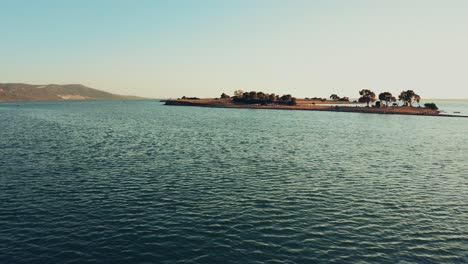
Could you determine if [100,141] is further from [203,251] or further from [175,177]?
[203,251]

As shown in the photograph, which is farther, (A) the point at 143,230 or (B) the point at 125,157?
(B) the point at 125,157

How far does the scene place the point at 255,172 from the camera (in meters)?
50.4

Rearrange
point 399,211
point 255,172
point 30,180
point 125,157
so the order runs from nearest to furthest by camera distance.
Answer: point 399,211 → point 30,180 → point 255,172 → point 125,157

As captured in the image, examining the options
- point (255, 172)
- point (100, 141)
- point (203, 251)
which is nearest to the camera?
point (203, 251)

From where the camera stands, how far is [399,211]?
34281mm

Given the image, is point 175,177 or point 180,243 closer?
point 180,243

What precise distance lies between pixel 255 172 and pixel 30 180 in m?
30.8

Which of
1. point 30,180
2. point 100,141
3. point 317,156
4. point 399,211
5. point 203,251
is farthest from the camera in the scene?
point 100,141

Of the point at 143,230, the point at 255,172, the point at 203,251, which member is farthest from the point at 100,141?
the point at 203,251

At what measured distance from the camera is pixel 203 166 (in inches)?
2117

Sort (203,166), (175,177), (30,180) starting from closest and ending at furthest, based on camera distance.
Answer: (30,180), (175,177), (203,166)

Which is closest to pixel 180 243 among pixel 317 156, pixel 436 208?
pixel 436 208

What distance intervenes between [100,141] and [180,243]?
64187mm

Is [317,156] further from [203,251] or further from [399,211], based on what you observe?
[203,251]
